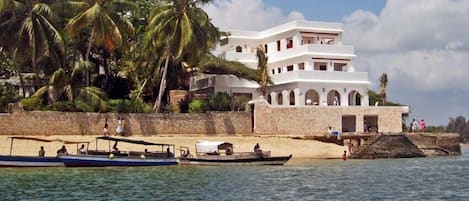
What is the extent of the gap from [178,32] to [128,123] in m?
7.59

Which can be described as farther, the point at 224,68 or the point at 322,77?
the point at 322,77

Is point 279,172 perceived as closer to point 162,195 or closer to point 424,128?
point 162,195

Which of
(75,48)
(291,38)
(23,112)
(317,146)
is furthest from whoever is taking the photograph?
(291,38)

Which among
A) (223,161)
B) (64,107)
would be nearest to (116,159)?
(223,161)

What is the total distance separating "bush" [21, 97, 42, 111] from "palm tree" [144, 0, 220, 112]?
883 centimetres

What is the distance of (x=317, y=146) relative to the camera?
2093 inches

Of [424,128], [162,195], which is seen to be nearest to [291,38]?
[424,128]

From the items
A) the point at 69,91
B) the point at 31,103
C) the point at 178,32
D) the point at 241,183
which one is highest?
the point at 178,32

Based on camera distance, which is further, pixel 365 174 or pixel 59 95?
pixel 59 95

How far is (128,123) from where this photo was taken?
5275 centimetres

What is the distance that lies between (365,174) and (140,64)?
25817 millimetres

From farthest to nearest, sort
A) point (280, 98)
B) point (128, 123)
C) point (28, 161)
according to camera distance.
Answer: point (280, 98), point (128, 123), point (28, 161)

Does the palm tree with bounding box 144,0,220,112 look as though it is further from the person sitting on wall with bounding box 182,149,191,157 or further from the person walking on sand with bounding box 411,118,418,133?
the person walking on sand with bounding box 411,118,418,133

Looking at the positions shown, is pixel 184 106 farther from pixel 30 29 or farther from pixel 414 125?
pixel 414 125
